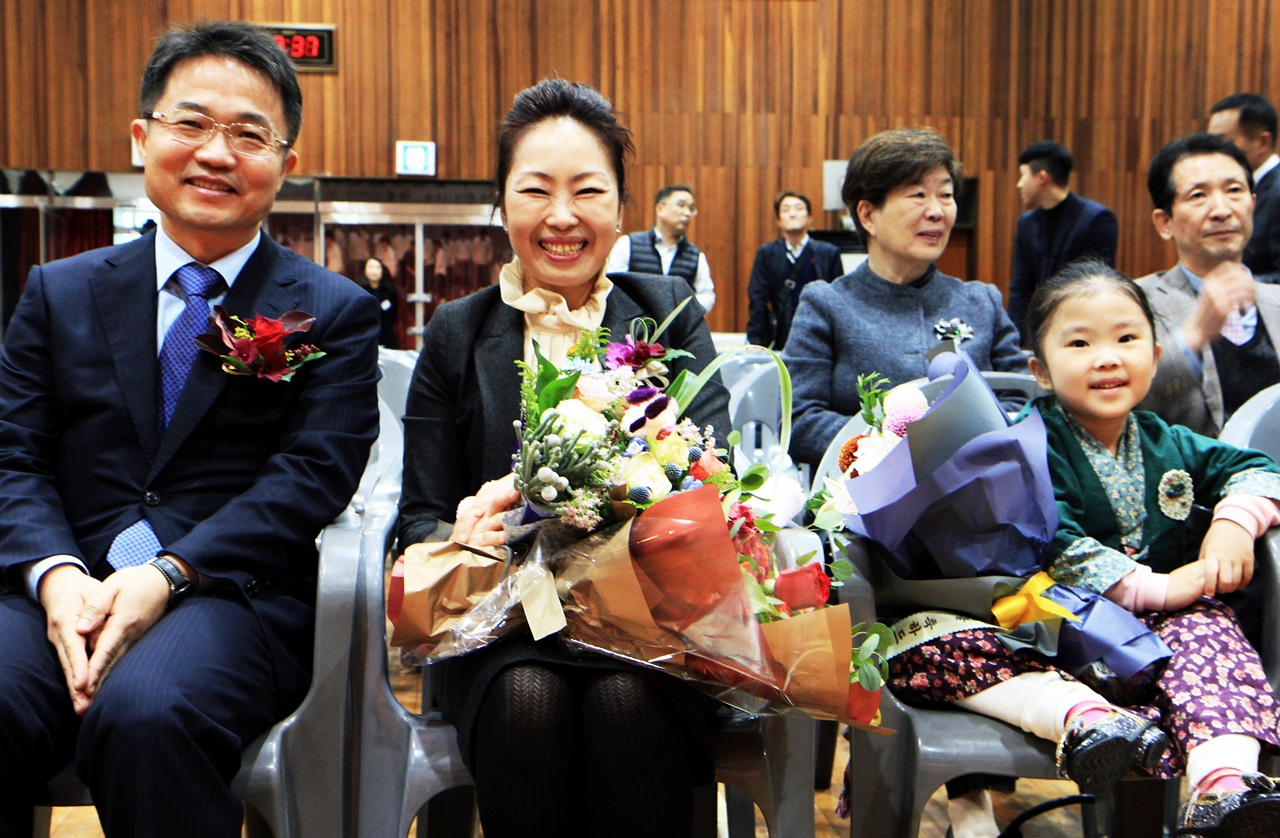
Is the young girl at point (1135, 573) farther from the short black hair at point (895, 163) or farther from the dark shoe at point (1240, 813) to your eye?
the short black hair at point (895, 163)

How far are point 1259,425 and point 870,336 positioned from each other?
0.83m

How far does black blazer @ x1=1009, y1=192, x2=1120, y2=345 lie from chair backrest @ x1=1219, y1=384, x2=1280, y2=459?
321 cm

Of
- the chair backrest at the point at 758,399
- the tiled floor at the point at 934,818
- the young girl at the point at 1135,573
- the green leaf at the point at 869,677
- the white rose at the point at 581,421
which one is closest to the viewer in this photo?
the white rose at the point at 581,421

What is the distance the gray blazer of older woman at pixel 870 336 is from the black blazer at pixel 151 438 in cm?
116

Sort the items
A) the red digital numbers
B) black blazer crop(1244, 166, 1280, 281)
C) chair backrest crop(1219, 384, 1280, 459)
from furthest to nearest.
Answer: the red digital numbers → black blazer crop(1244, 166, 1280, 281) → chair backrest crop(1219, 384, 1280, 459)

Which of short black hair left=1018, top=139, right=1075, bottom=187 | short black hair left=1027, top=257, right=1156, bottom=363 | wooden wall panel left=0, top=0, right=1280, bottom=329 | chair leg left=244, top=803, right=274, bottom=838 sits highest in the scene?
wooden wall panel left=0, top=0, right=1280, bottom=329

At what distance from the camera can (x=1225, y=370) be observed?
252 cm

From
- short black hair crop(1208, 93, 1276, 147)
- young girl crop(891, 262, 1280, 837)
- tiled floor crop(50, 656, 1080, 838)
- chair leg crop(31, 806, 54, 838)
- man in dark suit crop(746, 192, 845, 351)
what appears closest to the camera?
young girl crop(891, 262, 1280, 837)

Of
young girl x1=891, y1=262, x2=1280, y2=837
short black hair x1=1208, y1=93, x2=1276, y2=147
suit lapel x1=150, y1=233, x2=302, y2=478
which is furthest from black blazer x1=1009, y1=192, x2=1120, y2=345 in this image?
suit lapel x1=150, y1=233, x2=302, y2=478

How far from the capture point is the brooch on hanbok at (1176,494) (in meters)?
1.92

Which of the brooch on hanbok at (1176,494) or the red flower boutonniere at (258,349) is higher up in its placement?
the red flower boutonniere at (258,349)

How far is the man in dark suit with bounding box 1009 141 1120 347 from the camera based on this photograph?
5473 mm

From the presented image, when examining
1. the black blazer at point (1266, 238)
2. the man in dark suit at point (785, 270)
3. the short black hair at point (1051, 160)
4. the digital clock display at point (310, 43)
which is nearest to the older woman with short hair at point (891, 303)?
the black blazer at point (1266, 238)

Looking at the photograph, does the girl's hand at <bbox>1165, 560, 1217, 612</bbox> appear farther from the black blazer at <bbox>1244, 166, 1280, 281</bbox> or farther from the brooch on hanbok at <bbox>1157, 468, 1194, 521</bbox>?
the black blazer at <bbox>1244, 166, 1280, 281</bbox>
